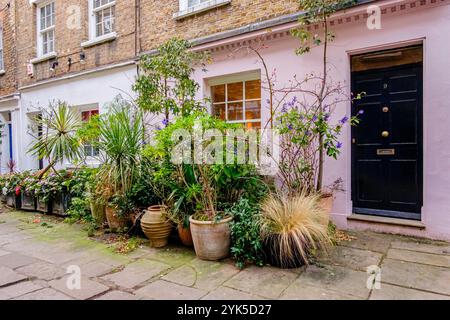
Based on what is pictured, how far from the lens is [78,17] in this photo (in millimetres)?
8867

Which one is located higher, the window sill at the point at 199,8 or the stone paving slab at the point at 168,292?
the window sill at the point at 199,8

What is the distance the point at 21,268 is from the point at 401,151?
5.49 m

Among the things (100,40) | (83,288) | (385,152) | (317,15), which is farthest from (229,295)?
(100,40)

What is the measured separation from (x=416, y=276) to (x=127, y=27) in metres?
7.88

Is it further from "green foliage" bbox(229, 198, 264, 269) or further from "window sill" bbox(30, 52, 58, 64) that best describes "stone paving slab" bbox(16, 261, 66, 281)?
"window sill" bbox(30, 52, 58, 64)

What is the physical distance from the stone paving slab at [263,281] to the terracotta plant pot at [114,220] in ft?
8.17

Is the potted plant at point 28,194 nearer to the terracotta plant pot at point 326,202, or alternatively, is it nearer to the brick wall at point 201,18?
the brick wall at point 201,18

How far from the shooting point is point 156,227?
443 cm

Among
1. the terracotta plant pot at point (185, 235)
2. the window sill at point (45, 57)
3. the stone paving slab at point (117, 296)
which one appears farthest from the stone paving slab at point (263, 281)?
the window sill at point (45, 57)

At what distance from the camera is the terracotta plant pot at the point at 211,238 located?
3873 mm

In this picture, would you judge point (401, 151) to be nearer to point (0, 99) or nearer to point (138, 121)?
point (138, 121)

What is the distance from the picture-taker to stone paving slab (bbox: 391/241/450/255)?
4.01 metres

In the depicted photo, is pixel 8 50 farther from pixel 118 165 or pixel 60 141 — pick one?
pixel 118 165

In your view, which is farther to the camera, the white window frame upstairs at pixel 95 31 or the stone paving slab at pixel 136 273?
the white window frame upstairs at pixel 95 31
